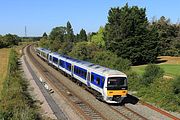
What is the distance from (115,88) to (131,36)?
4296cm

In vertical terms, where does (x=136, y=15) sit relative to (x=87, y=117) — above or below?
above

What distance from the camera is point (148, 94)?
2820 centimetres

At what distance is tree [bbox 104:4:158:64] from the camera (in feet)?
215

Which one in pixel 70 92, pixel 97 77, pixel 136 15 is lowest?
pixel 70 92

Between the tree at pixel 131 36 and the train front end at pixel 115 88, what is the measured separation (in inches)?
1599

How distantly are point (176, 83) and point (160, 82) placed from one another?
9.73 feet

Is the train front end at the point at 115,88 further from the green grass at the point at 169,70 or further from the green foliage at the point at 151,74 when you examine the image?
the green grass at the point at 169,70

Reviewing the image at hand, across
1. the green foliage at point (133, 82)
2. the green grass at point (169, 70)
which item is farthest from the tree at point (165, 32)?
the green foliage at point (133, 82)

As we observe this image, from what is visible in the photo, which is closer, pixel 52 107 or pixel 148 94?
pixel 52 107

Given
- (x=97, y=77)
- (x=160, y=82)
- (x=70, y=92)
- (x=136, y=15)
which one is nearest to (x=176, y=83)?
(x=160, y=82)

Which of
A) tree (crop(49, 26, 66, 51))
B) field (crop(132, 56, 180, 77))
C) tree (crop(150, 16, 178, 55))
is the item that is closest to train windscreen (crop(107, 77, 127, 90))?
field (crop(132, 56, 180, 77))

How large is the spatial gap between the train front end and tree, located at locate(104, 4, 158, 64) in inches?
1599

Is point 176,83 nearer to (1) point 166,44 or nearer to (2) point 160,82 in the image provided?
(2) point 160,82

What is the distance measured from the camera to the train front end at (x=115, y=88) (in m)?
24.3
